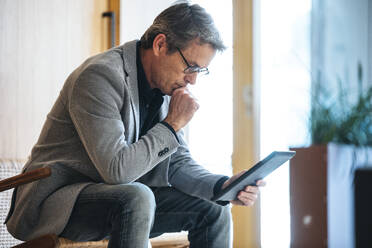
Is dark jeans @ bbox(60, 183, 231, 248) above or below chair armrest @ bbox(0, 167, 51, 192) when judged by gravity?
below

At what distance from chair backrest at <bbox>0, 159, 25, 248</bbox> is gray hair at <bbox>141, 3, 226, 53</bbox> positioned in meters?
0.92

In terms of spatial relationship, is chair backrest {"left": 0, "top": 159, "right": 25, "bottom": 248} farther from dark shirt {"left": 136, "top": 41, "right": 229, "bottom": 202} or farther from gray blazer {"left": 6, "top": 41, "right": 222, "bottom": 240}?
dark shirt {"left": 136, "top": 41, "right": 229, "bottom": 202}

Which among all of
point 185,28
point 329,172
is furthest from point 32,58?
point 329,172

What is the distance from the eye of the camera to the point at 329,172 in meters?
1.13

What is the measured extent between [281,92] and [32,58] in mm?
1235

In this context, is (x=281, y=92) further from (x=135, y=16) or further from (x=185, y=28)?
(x=185, y=28)

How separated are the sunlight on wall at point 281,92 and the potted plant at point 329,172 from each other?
3.39 ft

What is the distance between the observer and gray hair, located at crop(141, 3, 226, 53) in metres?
1.47

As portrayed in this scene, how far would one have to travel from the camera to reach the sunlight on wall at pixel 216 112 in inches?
104

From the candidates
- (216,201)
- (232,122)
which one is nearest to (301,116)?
(232,122)

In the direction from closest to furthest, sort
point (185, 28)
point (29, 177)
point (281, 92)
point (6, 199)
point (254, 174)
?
point (29, 177) → point (254, 174) → point (185, 28) → point (6, 199) → point (281, 92)

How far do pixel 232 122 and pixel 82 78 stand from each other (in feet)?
4.46

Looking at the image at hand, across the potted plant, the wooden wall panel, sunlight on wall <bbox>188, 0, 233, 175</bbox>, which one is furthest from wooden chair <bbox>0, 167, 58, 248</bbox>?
sunlight on wall <bbox>188, 0, 233, 175</bbox>

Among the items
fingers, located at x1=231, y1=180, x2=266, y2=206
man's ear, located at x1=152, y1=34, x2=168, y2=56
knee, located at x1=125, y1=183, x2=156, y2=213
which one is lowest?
fingers, located at x1=231, y1=180, x2=266, y2=206
